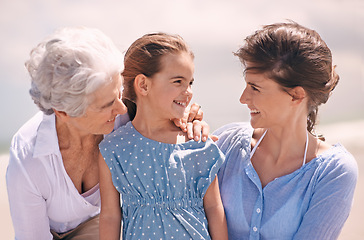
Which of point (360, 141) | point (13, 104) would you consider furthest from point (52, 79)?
point (13, 104)

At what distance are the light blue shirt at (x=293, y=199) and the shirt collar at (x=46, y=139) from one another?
33.8 inches

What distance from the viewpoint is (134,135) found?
2.40 meters

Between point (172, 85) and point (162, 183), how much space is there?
0.47 metres

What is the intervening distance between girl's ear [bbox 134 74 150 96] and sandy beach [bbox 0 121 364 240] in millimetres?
2506

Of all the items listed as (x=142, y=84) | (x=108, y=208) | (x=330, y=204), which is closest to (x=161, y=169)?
(x=108, y=208)

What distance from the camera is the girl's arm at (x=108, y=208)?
2334 millimetres

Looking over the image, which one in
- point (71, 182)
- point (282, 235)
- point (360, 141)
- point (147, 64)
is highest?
point (147, 64)

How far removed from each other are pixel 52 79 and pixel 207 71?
6846mm

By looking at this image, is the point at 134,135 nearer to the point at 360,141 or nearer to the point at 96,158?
the point at 96,158

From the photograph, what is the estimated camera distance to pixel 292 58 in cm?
224

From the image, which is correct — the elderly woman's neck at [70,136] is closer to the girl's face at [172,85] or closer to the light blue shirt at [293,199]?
the girl's face at [172,85]

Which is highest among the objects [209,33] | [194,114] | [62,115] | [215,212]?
[62,115]

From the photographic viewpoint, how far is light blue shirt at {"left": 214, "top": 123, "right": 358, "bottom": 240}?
2.19 m

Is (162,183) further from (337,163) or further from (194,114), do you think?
(337,163)
